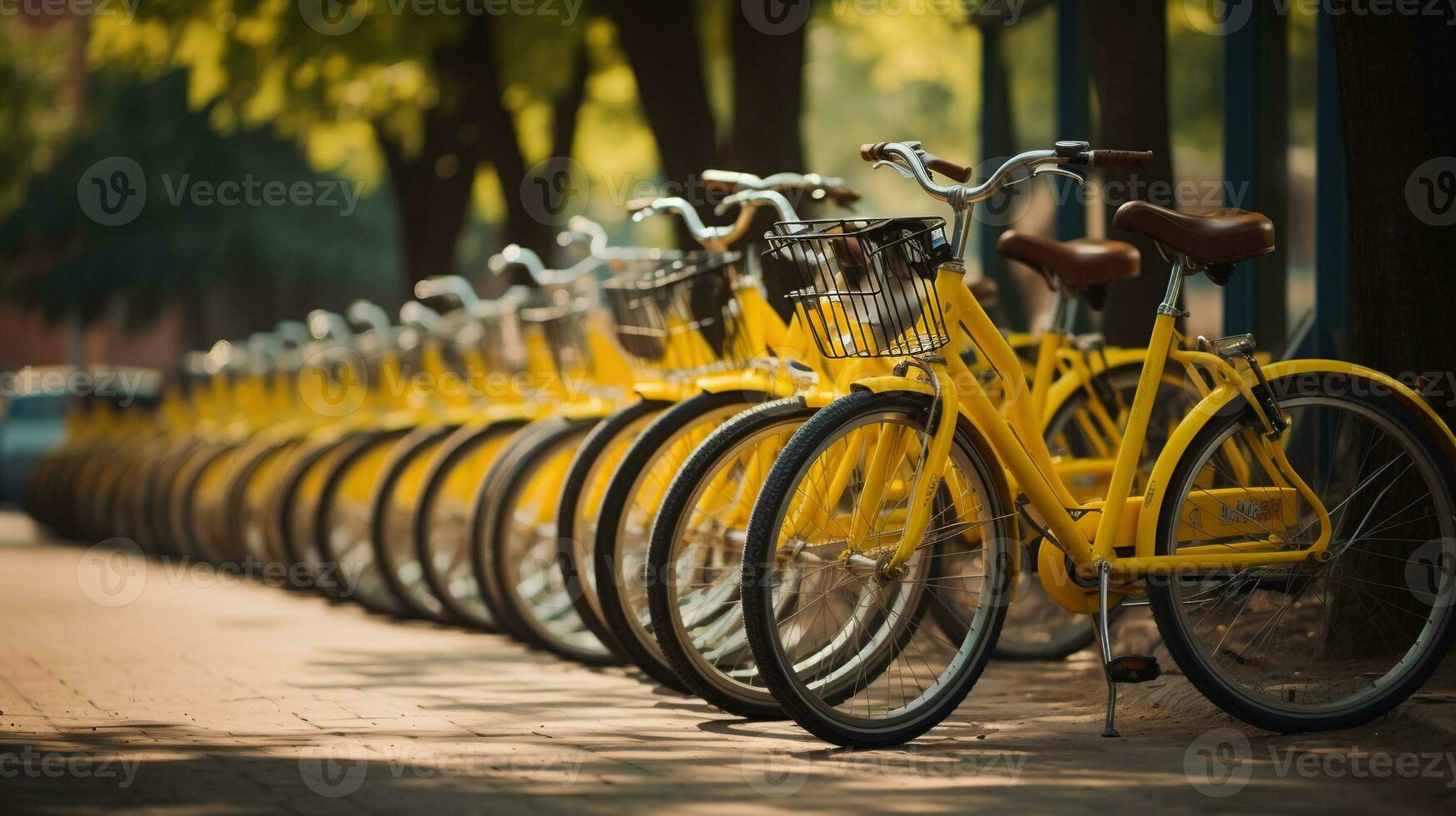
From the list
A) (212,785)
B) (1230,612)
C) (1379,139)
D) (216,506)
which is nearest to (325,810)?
(212,785)

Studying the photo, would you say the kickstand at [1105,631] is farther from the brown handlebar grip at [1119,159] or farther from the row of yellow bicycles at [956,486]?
the brown handlebar grip at [1119,159]

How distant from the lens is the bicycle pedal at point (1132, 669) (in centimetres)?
505

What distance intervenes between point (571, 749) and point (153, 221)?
24562 mm

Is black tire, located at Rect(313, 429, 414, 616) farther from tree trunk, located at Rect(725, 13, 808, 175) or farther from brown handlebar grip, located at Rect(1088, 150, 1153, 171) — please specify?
brown handlebar grip, located at Rect(1088, 150, 1153, 171)

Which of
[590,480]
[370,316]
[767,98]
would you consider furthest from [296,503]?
[590,480]

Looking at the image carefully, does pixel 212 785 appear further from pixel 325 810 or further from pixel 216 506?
pixel 216 506

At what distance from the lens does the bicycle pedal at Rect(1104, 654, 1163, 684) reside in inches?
199

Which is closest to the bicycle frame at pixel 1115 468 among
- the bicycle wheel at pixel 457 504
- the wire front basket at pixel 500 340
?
the bicycle wheel at pixel 457 504

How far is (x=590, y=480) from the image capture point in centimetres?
670

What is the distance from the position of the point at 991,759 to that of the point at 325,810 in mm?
1638

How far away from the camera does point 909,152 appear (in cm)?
520

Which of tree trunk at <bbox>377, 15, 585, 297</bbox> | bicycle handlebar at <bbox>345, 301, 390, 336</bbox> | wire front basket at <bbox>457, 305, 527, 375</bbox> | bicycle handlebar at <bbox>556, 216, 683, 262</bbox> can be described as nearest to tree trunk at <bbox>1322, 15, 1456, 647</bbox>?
bicycle handlebar at <bbox>556, 216, 683, 262</bbox>

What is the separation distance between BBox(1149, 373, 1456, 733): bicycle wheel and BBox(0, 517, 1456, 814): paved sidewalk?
15 centimetres

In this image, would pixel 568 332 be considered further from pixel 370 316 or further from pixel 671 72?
pixel 370 316
